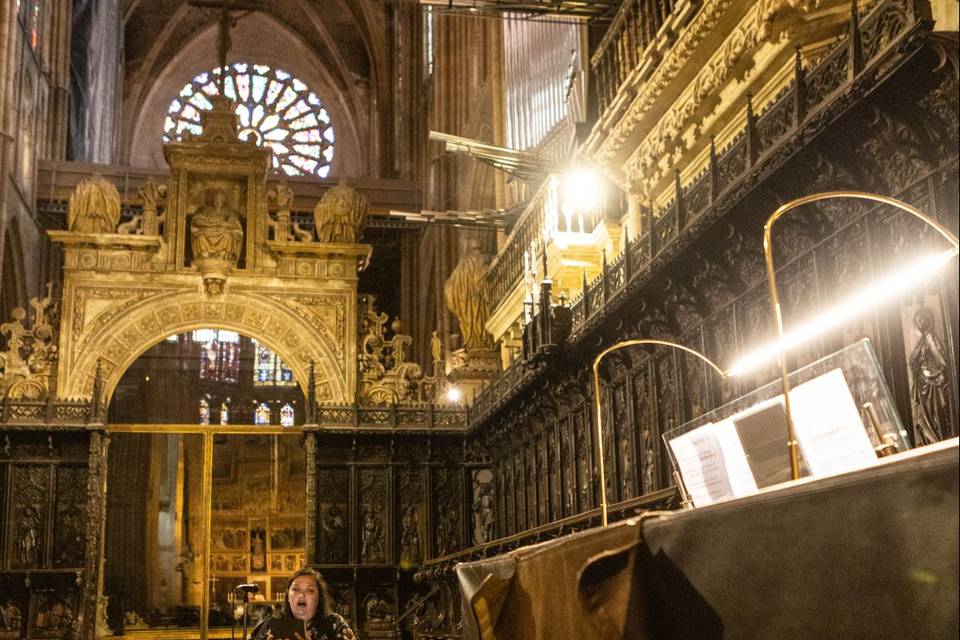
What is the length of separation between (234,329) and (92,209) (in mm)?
2951

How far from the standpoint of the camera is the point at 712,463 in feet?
15.6

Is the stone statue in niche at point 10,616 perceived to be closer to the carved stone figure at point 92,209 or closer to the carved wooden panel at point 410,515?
the carved wooden panel at point 410,515

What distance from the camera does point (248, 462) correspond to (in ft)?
59.7

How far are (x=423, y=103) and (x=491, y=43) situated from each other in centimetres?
907

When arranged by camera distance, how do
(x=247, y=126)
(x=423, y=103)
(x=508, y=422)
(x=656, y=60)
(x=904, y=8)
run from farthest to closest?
(x=247, y=126) → (x=423, y=103) → (x=508, y=422) → (x=656, y=60) → (x=904, y=8)

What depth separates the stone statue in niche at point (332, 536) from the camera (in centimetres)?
1667

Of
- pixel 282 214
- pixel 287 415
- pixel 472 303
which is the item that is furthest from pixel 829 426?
pixel 287 415

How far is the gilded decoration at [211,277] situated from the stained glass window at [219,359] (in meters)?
7.58

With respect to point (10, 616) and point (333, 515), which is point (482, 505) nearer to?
point (333, 515)

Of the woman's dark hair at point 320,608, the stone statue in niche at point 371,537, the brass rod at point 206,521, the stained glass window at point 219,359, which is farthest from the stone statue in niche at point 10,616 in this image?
the woman's dark hair at point 320,608

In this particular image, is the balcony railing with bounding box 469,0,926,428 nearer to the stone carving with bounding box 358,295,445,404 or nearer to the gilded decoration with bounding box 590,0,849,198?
the gilded decoration with bounding box 590,0,849,198

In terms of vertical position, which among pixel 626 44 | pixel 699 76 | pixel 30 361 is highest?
pixel 626 44

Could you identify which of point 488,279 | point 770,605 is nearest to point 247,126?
point 488,279

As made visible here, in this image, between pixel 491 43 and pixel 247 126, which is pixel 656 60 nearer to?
pixel 491 43
